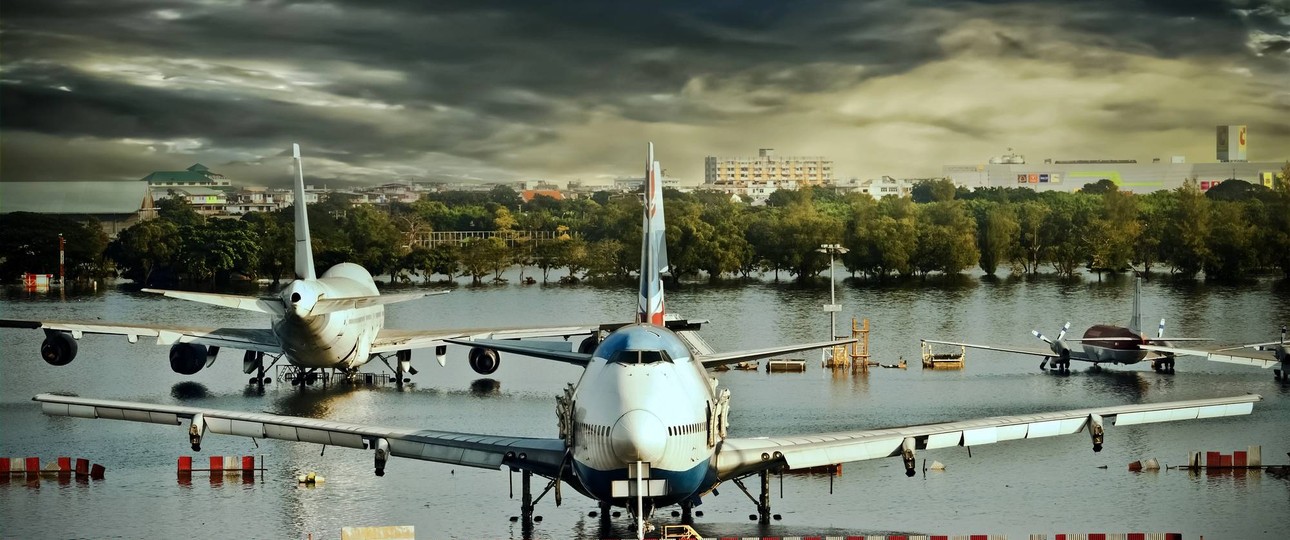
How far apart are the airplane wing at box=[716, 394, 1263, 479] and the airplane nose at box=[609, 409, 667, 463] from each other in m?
4.12

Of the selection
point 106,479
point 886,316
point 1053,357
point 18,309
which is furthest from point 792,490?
point 18,309

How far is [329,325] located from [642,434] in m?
43.8

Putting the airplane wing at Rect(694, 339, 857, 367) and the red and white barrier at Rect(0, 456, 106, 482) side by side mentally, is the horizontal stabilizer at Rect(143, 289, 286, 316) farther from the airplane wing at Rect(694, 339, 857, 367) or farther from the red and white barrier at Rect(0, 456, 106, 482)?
the airplane wing at Rect(694, 339, 857, 367)

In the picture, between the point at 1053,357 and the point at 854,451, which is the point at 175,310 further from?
the point at 854,451

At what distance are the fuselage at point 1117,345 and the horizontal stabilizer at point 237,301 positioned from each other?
5488 centimetres

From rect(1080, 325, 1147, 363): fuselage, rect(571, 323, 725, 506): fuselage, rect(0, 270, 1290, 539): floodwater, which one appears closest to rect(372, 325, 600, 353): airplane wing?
rect(0, 270, 1290, 539): floodwater

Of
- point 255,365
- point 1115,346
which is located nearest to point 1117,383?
point 1115,346

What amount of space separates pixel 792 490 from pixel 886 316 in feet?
308

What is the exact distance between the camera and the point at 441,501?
53156 millimetres

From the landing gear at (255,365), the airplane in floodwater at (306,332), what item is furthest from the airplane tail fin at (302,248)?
the landing gear at (255,365)

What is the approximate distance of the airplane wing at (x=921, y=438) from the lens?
133 ft

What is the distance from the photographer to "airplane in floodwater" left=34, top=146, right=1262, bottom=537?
3609cm

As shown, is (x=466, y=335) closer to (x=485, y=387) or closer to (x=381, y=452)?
(x=485, y=387)

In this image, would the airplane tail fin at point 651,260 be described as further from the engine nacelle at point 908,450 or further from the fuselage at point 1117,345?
the fuselage at point 1117,345
